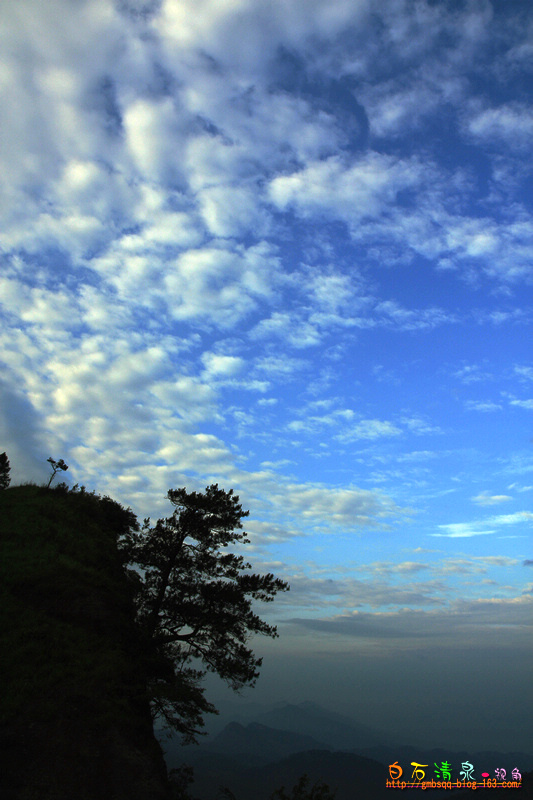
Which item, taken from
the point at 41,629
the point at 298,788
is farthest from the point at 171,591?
the point at 298,788

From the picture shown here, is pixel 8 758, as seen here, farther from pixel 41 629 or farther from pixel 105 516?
pixel 105 516

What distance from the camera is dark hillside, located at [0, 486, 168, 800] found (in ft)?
56.8

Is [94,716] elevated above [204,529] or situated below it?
below

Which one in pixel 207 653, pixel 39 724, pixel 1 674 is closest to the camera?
pixel 39 724

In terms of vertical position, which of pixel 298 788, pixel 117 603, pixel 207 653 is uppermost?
pixel 117 603

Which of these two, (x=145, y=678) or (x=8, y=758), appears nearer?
(x=8, y=758)

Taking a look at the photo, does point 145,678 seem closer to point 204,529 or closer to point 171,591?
point 171,591

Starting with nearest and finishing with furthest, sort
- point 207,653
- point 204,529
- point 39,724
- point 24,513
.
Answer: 1. point 39,724
2. point 207,653
3. point 204,529
4. point 24,513

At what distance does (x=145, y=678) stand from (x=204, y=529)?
8.14 metres

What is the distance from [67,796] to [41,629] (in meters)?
8.06

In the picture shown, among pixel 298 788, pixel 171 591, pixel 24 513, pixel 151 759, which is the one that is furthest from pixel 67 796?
pixel 24 513

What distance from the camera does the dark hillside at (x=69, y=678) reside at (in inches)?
682

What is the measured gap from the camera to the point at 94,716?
19.7m

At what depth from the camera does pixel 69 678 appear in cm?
2064
